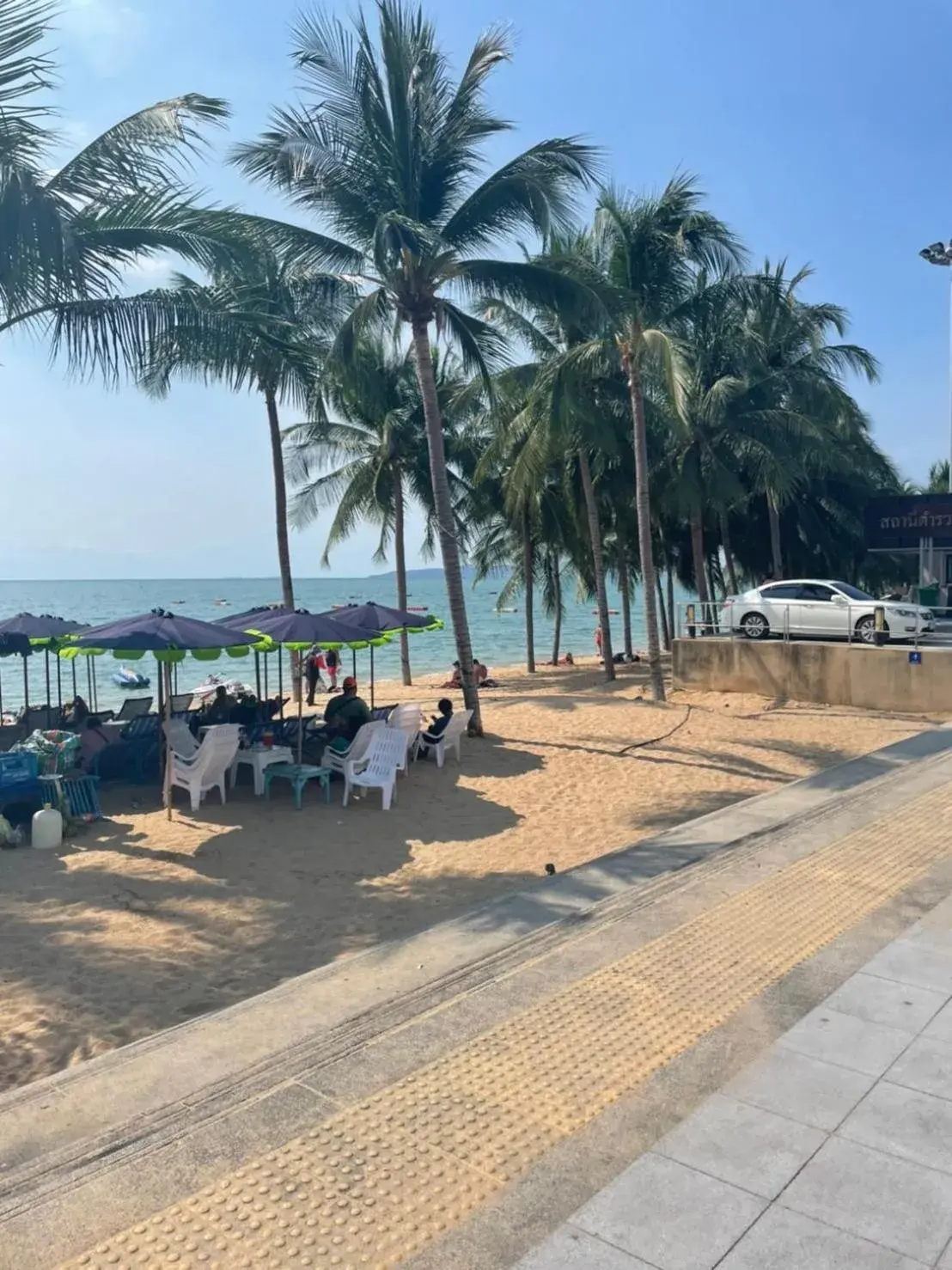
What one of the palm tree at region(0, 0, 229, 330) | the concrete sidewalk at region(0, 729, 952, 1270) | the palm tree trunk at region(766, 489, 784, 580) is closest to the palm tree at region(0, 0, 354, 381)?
the palm tree at region(0, 0, 229, 330)

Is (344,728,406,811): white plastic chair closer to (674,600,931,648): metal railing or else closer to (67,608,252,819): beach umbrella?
(67,608,252,819): beach umbrella

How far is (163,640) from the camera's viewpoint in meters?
9.36

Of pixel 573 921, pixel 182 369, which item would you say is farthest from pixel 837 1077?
pixel 182 369

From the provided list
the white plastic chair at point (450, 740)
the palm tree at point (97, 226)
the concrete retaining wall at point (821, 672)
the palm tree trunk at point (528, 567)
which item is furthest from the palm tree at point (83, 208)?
the palm tree trunk at point (528, 567)

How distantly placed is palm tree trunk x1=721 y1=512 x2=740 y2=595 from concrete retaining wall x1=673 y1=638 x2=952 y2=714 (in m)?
7.65

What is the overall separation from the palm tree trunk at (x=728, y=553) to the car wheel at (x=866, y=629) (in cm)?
841

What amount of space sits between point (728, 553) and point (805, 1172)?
Answer: 25.8 m

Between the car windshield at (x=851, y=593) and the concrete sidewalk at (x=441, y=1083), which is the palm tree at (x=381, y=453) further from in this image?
the concrete sidewalk at (x=441, y=1083)

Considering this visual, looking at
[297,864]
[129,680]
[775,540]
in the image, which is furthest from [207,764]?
[129,680]

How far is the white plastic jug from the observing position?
8609mm

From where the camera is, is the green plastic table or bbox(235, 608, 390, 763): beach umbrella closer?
the green plastic table

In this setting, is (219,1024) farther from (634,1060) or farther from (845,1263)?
(845,1263)

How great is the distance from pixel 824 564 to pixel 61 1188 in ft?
92.4

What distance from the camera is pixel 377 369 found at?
23.1 metres
